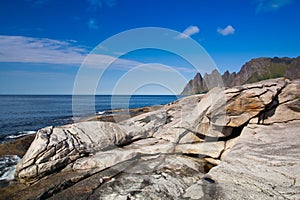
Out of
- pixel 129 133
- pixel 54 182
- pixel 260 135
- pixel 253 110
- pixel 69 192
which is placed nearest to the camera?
pixel 69 192

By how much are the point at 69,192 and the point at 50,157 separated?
327 cm

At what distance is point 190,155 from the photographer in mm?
11055

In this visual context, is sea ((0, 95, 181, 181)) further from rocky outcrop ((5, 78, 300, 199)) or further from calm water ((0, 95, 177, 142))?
rocky outcrop ((5, 78, 300, 199))

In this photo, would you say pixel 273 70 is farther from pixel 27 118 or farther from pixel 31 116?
pixel 27 118

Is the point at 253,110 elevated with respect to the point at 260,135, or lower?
elevated

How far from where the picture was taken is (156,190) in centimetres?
698

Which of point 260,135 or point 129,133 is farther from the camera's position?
point 129,133

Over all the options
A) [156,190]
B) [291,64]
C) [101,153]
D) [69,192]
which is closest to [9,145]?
[101,153]

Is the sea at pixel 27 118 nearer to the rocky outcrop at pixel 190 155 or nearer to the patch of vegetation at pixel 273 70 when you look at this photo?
the rocky outcrop at pixel 190 155

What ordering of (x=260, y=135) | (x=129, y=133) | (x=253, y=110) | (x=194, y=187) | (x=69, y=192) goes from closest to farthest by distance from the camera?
(x=194, y=187) → (x=69, y=192) → (x=260, y=135) → (x=253, y=110) → (x=129, y=133)

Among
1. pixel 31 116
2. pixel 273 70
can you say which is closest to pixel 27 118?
pixel 31 116

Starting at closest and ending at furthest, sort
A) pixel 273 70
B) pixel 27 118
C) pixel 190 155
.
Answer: pixel 190 155, pixel 27 118, pixel 273 70

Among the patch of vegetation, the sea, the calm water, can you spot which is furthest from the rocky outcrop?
the patch of vegetation

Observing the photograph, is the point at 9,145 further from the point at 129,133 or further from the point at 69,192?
the point at 69,192
